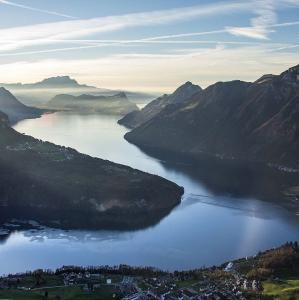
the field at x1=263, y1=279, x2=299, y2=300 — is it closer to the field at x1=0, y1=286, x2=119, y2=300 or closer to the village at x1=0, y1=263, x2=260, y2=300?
the village at x1=0, y1=263, x2=260, y2=300

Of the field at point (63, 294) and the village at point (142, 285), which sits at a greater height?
the village at point (142, 285)

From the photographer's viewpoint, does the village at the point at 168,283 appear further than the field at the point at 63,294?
Yes

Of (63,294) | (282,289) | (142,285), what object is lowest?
(63,294)

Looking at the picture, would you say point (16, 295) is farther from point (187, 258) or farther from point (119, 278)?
point (187, 258)

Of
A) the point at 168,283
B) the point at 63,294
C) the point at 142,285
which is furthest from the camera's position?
the point at 168,283

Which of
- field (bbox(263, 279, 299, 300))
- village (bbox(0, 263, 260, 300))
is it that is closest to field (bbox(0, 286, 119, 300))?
village (bbox(0, 263, 260, 300))

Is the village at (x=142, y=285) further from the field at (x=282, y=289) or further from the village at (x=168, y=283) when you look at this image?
the field at (x=282, y=289)

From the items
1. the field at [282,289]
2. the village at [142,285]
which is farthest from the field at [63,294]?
the field at [282,289]

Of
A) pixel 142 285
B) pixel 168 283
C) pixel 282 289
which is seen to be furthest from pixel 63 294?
pixel 282 289

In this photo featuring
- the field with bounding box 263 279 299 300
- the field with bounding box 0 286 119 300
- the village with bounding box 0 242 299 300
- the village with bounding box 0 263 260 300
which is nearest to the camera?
the field with bounding box 263 279 299 300

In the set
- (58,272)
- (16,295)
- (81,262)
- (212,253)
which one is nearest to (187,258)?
(212,253)

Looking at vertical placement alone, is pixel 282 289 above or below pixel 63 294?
above

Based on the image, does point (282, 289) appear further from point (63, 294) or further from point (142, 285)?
point (63, 294)
